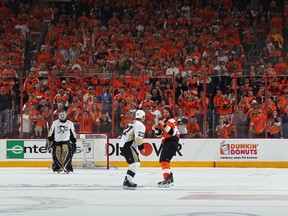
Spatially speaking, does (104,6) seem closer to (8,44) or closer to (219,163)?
(8,44)

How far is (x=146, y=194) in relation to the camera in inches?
563

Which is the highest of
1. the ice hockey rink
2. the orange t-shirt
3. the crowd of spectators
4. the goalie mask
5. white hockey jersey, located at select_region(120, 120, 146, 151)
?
the crowd of spectators

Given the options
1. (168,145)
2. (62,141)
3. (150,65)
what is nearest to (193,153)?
(150,65)

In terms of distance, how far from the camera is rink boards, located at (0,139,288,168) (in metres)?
23.9

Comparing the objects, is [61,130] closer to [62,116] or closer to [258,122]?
[62,116]

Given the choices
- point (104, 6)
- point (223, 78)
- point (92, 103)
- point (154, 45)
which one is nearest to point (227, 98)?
point (223, 78)

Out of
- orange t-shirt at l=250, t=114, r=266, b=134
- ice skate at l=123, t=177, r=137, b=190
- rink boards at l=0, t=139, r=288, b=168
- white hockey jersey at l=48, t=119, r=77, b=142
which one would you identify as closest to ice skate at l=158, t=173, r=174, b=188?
ice skate at l=123, t=177, r=137, b=190

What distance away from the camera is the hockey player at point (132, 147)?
1564cm

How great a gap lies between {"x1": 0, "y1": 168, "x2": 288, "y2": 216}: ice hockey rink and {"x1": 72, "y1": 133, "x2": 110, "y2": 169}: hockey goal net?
172 centimetres

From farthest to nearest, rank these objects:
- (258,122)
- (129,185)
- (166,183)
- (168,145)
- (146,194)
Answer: (258,122) < (168,145) < (166,183) < (129,185) < (146,194)

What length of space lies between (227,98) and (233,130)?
100cm

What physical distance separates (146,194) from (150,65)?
42.8 feet

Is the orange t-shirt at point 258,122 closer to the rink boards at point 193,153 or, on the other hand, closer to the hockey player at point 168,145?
the rink boards at point 193,153

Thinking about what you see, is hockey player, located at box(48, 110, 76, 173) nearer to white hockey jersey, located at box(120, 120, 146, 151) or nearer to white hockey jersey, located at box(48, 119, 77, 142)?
white hockey jersey, located at box(48, 119, 77, 142)
